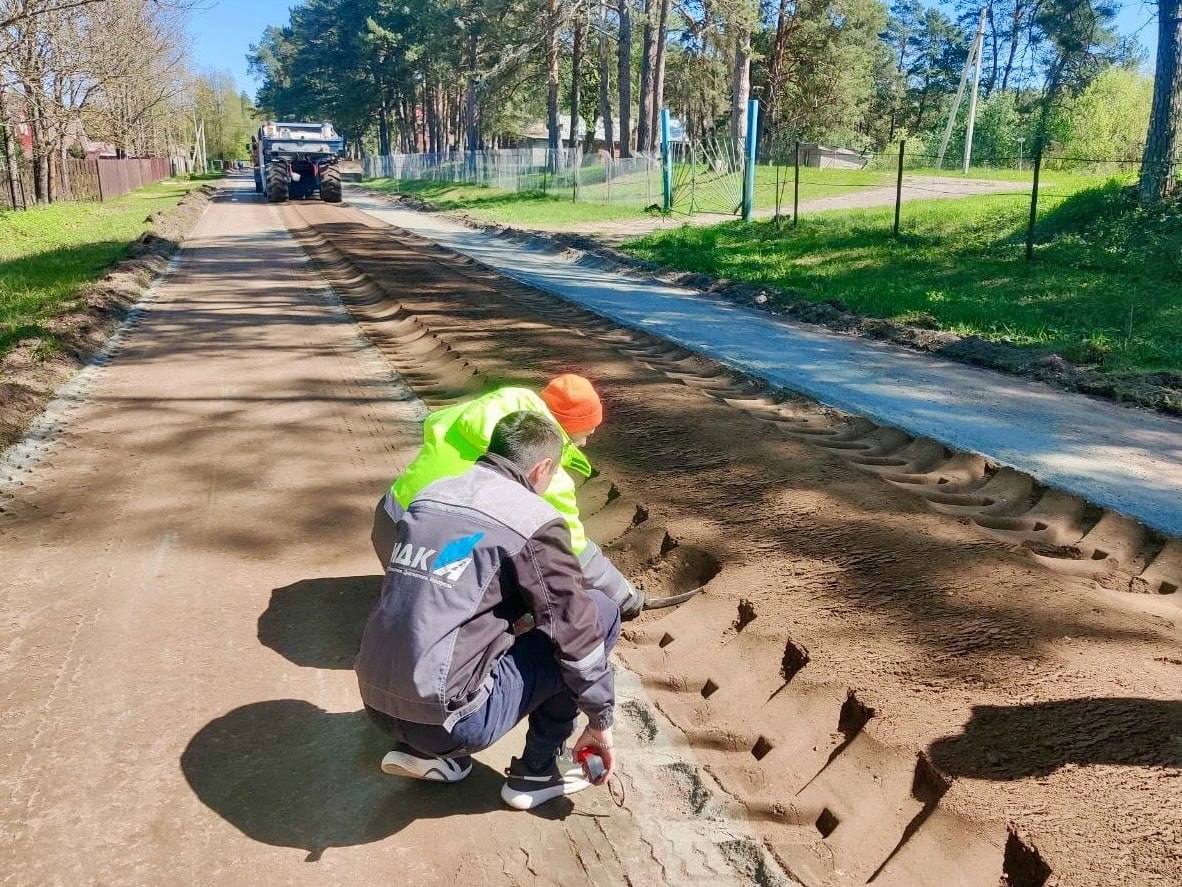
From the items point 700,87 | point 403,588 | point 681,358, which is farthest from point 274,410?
point 700,87

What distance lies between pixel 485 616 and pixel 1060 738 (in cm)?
187

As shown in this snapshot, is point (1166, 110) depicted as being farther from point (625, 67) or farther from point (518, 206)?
point (625, 67)

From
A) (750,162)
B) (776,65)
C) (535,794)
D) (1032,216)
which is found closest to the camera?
(535,794)

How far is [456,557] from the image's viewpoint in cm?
244

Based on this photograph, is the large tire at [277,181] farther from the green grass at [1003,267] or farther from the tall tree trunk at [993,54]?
the tall tree trunk at [993,54]

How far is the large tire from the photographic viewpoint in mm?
34000

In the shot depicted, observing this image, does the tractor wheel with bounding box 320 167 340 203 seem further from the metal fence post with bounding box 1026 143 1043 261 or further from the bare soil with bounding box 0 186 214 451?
the metal fence post with bounding box 1026 143 1043 261

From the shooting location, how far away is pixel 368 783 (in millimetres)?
3066

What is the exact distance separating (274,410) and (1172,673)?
20.2 ft

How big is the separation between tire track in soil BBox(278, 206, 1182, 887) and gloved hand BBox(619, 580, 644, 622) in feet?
0.30

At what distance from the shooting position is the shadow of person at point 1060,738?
2898 millimetres

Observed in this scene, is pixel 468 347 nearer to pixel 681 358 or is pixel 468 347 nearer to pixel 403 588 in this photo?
pixel 681 358

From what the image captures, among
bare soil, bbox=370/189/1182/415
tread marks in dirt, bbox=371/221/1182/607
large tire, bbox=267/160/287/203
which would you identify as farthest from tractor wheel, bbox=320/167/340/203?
tread marks in dirt, bbox=371/221/1182/607

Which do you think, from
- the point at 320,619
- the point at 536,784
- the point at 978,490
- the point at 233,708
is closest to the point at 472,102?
the point at 978,490
